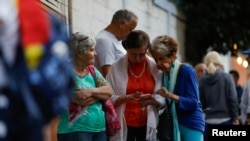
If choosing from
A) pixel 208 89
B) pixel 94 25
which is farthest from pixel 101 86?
pixel 208 89

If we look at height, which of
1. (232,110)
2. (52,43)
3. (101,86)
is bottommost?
(232,110)

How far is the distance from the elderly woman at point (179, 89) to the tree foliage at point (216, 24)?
8.89m

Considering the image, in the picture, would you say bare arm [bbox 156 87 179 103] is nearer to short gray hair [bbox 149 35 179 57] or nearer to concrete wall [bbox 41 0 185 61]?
short gray hair [bbox 149 35 179 57]

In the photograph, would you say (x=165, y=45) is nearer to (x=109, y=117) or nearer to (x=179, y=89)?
(x=179, y=89)

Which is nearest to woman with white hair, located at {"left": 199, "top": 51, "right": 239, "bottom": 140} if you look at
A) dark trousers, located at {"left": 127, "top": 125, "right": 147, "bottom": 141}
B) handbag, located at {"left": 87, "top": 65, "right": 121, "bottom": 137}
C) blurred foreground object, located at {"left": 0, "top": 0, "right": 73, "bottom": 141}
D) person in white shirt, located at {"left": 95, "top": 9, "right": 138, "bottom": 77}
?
person in white shirt, located at {"left": 95, "top": 9, "right": 138, "bottom": 77}

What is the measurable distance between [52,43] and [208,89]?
7968 mm

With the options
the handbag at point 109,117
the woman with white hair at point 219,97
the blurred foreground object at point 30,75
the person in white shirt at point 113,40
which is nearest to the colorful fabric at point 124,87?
the handbag at point 109,117

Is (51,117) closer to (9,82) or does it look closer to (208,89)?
(9,82)

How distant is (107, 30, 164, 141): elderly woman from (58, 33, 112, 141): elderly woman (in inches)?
20.3

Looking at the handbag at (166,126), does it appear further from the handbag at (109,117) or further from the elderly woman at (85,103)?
the elderly woman at (85,103)

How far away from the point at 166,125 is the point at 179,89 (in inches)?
12.9

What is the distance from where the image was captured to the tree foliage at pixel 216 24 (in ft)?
49.0

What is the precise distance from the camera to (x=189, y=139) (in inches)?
238

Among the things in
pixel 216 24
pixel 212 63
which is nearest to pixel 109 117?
pixel 212 63
